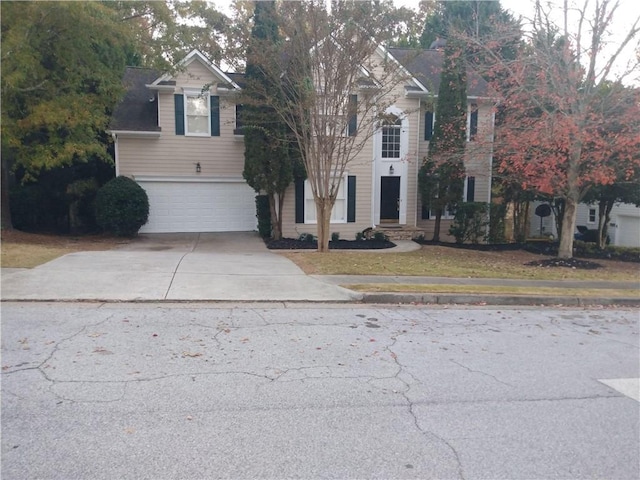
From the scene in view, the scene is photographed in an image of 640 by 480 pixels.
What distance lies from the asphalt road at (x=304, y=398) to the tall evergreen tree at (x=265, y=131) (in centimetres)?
942

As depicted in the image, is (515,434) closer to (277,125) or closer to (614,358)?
(614,358)

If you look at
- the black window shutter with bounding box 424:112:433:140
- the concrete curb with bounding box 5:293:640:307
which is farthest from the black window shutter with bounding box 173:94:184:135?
the concrete curb with bounding box 5:293:640:307

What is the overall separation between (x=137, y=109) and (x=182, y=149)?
247 centimetres

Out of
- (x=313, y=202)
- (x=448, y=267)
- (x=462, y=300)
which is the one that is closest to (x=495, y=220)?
(x=313, y=202)

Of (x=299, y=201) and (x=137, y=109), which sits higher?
(x=137, y=109)

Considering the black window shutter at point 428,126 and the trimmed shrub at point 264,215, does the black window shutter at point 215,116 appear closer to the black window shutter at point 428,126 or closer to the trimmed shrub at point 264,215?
the trimmed shrub at point 264,215

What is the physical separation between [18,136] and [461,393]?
49.6ft

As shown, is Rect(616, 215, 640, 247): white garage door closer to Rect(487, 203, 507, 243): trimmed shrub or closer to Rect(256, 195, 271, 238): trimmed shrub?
Rect(487, 203, 507, 243): trimmed shrub

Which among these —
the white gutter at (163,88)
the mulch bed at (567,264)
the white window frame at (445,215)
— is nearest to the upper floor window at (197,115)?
the white gutter at (163,88)

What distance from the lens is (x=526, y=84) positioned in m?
14.7

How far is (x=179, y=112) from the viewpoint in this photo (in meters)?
19.7

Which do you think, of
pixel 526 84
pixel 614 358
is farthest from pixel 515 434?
pixel 526 84

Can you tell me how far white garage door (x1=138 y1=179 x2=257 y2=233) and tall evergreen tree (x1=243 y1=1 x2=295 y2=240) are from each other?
2.41m

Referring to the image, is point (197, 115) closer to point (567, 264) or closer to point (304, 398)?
point (567, 264)
